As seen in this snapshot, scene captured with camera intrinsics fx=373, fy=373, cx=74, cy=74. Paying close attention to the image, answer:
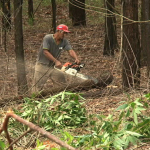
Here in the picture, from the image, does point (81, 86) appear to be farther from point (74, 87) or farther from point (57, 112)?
point (57, 112)

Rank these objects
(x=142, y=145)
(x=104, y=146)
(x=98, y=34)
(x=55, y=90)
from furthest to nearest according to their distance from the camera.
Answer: (x=98, y=34) → (x=55, y=90) → (x=142, y=145) → (x=104, y=146)

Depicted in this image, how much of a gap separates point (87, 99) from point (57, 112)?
1.98 meters

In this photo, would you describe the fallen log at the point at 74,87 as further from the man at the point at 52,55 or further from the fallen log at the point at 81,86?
the man at the point at 52,55

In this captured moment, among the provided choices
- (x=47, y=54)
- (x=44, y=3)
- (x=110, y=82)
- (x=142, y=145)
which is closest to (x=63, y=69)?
(x=47, y=54)

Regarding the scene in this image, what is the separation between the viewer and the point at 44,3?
1056 inches

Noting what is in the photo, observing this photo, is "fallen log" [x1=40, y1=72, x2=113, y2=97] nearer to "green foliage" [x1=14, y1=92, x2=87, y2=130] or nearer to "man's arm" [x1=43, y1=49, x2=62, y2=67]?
"man's arm" [x1=43, y1=49, x2=62, y2=67]

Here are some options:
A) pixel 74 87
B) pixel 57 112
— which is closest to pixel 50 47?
pixel 74 87

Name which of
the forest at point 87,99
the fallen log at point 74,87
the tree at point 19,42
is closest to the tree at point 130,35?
the forest at point 87,99

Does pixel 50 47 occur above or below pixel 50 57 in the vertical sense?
above

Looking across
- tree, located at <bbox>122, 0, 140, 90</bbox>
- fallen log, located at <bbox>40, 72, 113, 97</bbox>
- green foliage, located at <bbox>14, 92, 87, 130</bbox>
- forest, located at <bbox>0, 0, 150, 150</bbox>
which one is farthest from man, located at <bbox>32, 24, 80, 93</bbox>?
green foliage, located at <bbox>14, 92, 87, 130</bbox>

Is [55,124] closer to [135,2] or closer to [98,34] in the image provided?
[135,2]

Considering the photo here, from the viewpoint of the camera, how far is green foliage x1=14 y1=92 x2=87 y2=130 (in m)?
5.52

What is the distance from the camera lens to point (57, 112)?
568 centimetres

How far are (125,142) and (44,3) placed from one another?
23.6m
